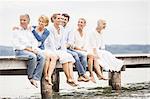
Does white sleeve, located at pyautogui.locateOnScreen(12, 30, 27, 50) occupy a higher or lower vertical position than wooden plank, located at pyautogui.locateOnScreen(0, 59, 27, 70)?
higher

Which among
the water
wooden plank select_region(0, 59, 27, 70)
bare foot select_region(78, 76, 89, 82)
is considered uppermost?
wooden plank select_region(0, 59, 27, 70)

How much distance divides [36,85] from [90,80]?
0.36 meters

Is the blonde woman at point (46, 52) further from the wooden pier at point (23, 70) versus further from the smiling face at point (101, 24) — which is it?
the smiling face at point (101, 24)

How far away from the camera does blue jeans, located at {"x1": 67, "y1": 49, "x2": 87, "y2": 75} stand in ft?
7.25

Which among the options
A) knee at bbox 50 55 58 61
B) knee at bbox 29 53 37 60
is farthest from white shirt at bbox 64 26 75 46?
knee at bbox 29 53 37 60

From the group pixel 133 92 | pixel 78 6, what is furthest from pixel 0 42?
pixel 133 92

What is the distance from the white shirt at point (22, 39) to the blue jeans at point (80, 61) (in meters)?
0.26

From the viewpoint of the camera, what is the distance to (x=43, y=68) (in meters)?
2.16

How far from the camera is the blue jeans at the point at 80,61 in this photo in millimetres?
2209

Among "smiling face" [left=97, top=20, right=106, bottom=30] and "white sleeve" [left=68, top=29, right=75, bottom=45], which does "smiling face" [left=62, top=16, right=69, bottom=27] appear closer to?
"white sleeve" [left=68, top=29, right=75, bottom=45]

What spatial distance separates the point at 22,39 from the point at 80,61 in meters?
0.40

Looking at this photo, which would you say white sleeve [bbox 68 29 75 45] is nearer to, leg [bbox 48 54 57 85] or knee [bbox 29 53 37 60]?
leg [bbox 48 54 57 85]

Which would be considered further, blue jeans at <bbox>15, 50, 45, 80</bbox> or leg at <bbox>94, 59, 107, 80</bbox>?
Answer: leg at <bbox>94, 59, 107, 80</bbox>

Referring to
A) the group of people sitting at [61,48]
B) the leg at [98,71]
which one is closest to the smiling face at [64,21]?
the group of people sitting at [61,48]
